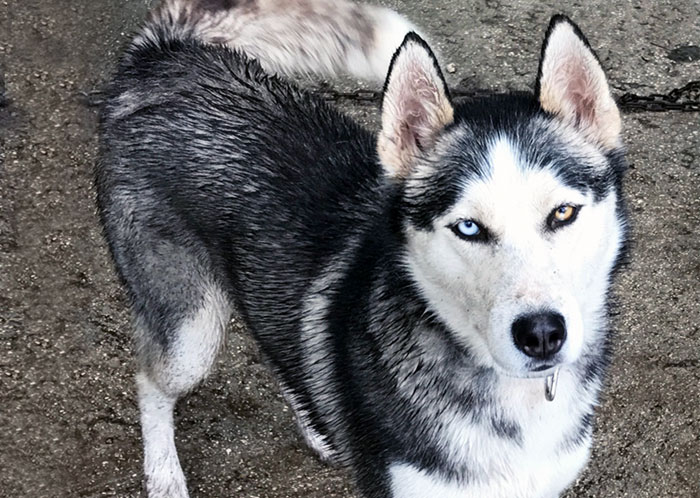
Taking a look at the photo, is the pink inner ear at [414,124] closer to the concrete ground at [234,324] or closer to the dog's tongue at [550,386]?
the dog's tongue at [550,386]

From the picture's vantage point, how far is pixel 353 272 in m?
2.81

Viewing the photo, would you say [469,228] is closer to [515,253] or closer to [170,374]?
[515,253]

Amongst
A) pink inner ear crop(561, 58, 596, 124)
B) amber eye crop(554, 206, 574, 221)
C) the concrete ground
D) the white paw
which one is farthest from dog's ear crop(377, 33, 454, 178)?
the white paw

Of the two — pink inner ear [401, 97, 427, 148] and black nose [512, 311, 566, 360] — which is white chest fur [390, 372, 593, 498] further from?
pink inner ear [401, 97, 427, 148]

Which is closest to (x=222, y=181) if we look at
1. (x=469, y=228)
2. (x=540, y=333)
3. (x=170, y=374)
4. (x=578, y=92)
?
(x=170, y=374)

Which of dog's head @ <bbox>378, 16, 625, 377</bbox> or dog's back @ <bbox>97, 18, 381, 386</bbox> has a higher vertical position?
dog's head @ <bbox>378, 16, 625, 377</bbox>

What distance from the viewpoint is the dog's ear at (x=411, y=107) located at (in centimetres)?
239

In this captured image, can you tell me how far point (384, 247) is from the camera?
2.64 m

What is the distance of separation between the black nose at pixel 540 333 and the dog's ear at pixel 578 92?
0.59 metres

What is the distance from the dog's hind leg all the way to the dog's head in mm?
980

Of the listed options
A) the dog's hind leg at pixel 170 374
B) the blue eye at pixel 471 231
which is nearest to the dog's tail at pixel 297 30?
the dog's hind leg at pixel 170 374

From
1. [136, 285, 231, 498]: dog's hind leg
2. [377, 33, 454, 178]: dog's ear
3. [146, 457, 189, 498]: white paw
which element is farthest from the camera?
[146, 457, 189, 498]: white paw

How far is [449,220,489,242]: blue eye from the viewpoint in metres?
2.25

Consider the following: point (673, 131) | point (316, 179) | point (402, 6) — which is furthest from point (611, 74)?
point (316, 179)
